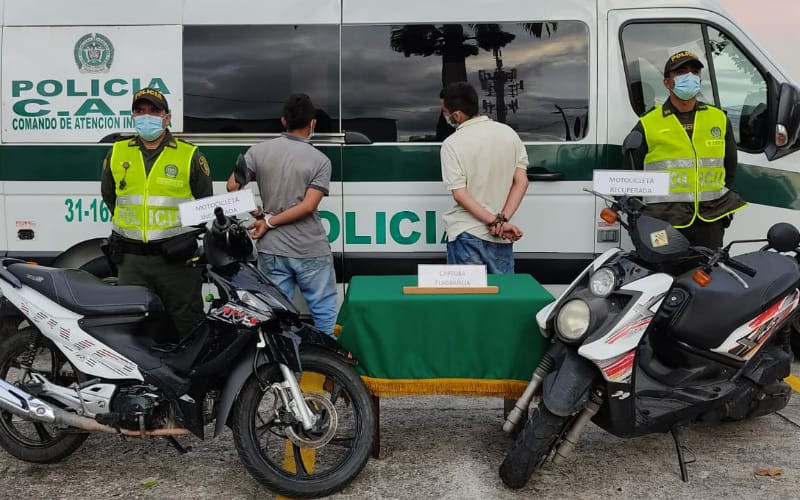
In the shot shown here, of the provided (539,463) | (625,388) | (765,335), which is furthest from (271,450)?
(765,335)

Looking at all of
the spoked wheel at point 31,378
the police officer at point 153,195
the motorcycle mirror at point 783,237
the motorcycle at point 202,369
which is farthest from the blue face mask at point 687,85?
the spoked wheel at point 31,378

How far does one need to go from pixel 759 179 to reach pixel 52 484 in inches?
172

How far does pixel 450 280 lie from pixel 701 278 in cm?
109

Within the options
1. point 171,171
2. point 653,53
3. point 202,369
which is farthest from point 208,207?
point 653,53

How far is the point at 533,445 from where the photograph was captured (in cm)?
337

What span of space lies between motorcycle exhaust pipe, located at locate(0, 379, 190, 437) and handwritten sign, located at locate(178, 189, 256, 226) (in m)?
0.91

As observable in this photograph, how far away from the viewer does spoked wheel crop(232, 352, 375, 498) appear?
339 centimetres

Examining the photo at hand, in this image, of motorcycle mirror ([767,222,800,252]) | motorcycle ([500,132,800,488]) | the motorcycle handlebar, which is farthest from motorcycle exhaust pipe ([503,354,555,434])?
the motorcycle handlebar

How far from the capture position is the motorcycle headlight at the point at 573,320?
3365 millimetres

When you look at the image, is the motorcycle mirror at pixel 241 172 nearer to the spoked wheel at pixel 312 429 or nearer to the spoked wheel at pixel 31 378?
the spoked wheel at pixel 312 429

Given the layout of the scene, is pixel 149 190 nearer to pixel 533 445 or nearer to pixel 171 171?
pixel 171 171

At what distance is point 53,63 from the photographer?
5219 mm

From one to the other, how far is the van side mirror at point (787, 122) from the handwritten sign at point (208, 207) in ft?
11.1

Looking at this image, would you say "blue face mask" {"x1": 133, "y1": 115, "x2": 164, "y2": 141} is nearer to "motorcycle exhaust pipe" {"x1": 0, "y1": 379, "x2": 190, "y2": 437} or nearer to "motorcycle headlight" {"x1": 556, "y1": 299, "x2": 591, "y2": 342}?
"motorcycle exhaust pipe" {"x1": 0, "y1": 379, "x2": 190, "y2": 437}
